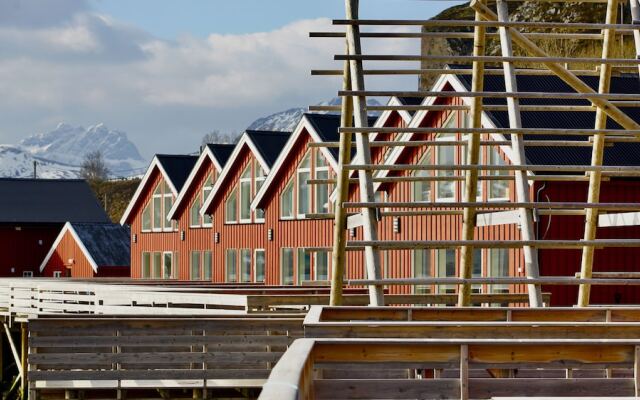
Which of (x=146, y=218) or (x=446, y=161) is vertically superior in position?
(x=146, y=218)

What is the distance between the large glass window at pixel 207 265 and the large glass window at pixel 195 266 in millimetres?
458

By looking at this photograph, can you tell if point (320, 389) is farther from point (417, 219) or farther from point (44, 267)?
point (44, 267)

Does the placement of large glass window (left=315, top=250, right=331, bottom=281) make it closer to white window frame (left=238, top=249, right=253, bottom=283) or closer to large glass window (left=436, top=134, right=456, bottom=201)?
white window frame (left=238, top=249, right=253, bottom=283)

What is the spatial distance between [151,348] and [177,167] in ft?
106

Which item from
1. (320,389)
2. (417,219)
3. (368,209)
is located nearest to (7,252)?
(417,219)

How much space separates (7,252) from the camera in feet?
214

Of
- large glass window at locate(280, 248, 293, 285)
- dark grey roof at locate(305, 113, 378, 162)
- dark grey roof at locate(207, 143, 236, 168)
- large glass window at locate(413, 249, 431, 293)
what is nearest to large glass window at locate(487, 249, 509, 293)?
large glass window at locate(413, 249, 431, 293)

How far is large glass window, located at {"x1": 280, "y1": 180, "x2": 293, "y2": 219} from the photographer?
1534 inches

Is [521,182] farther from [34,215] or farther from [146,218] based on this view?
[34,215]

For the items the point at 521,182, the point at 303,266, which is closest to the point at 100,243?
the point at 303,266

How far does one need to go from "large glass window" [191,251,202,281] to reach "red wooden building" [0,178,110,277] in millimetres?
20407

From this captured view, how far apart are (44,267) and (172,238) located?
17.0m

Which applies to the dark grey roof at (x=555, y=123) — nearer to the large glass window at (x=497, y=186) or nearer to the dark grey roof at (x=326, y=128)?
the large glass window at (x=497, y=186)

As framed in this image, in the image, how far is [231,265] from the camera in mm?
43344
